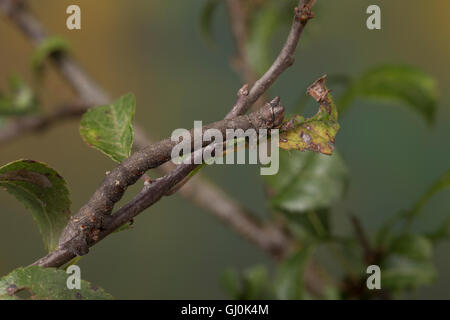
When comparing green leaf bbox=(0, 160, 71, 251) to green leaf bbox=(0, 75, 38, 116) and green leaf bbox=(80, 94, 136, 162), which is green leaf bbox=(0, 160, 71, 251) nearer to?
green leaf bbox=(80, 94, 136, 162)

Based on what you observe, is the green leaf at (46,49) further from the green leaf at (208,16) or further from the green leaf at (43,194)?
the green leaf at (43,194)

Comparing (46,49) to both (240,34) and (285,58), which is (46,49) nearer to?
(240,34)

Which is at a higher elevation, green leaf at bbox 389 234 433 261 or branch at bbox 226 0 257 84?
branch at bbox 226 0 257 84

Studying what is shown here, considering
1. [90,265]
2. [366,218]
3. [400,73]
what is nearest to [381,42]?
[366,218]

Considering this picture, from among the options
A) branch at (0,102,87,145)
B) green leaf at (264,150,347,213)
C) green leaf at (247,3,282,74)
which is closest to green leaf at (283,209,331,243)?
green leaf at (264,150,347,213)

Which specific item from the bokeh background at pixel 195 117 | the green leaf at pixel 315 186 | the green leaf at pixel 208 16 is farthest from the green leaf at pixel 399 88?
the bokeh background at pixel 195 117

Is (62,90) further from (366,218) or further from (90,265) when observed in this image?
(366,218)
